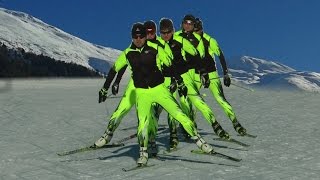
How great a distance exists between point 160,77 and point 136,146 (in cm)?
242

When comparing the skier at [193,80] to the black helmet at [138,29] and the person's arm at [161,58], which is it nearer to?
the person's arm at [161,58]

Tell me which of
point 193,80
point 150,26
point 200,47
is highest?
point 150,26

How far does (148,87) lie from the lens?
29.1ft

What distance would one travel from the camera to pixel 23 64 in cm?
13862

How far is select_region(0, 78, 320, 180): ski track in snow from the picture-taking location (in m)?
8.59

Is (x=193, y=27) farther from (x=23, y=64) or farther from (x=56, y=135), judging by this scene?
(x=23, y=64)

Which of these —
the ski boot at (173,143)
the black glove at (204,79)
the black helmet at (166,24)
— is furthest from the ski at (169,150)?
the black helmet at (166,24)

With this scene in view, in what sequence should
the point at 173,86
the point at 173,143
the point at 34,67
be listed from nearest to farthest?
1. the point at 173,86
2. the point at 173,143
3. the point at 34,67

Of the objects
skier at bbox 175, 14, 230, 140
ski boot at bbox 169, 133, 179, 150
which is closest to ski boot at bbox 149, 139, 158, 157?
ski boot at bbox 169, 133, 179, 150

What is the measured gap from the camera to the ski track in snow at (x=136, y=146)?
859 centimetres

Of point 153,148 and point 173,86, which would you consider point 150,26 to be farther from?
point 153,148

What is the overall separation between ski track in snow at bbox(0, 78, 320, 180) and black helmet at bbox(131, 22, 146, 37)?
195 centimetres

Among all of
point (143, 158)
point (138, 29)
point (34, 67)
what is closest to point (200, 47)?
point (138, 29)

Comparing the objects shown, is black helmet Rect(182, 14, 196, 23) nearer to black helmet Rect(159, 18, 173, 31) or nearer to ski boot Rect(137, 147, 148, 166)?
black helmet Rect(159, 18, 173, 31)
